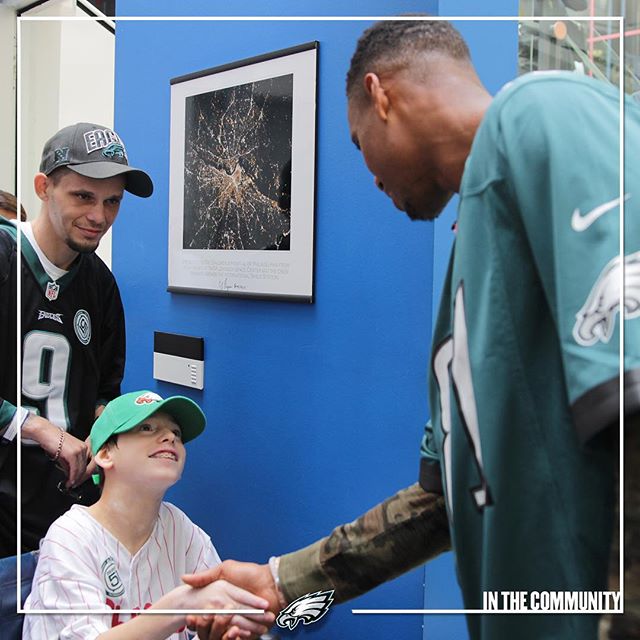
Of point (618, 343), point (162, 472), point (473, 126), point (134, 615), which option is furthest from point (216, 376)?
point (618, 343)

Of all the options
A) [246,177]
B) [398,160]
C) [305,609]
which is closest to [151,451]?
[305,609]

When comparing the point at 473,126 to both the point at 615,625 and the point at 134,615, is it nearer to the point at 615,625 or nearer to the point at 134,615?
the point at 615,625

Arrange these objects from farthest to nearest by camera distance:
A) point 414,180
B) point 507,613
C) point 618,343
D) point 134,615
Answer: point 134,615
point 414,180
point 507,613
point 618,343

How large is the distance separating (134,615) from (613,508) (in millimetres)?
651

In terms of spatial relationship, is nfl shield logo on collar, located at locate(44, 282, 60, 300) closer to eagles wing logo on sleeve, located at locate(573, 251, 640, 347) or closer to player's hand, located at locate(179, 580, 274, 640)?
player's hand, located at locate(179, 580, 274, 640)

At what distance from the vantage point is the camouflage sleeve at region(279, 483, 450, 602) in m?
0.91

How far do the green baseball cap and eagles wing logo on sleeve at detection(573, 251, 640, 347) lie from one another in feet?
2.01

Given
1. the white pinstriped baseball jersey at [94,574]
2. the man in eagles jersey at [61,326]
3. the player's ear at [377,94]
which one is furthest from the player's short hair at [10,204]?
the player's ear at [377,94]

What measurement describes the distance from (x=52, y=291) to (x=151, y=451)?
261 mm

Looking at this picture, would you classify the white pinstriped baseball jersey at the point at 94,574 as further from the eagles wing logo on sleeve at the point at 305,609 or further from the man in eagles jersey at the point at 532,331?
the man in eagles jersey at the point at 532,331

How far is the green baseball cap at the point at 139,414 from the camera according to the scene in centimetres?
104

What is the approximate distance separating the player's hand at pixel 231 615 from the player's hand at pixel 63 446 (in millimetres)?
258

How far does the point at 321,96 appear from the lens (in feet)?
3.26

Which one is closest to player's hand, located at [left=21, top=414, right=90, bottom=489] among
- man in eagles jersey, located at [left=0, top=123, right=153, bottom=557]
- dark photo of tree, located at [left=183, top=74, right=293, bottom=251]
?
man in eagles jersey, located at [left=0, top=123, right=153, bottom=557]
